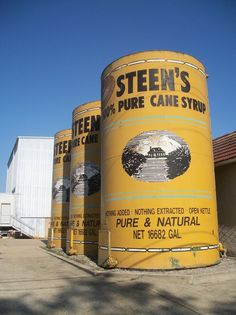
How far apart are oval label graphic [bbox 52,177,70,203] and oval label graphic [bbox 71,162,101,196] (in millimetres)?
3668

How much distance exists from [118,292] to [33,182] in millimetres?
43715

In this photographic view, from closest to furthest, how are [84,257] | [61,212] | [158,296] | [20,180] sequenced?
[158,296], [84,257], [61,212], [20,180]

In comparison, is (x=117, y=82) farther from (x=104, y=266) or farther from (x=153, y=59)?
(x=104, y=266)

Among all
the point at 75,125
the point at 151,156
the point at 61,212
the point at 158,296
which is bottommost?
the point at 158,296

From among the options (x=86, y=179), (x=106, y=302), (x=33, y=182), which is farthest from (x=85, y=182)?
(x=33, y=182)

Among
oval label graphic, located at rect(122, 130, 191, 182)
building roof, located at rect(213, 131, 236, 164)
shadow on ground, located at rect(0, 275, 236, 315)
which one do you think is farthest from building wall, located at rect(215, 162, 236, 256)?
shadow on ground, located at rect(0, 275, 236, 315)

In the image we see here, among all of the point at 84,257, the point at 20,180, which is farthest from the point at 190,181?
the point at 20,180

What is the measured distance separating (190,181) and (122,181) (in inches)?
82.6

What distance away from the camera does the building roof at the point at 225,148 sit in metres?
13.4

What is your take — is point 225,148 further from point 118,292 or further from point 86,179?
point 118,292

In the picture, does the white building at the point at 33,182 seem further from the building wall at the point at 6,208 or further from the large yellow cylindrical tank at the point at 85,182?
the large yellow cylindrical tank at the point at 85,182

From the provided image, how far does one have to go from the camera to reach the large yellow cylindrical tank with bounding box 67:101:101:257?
15.2 meters

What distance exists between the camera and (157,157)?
10.9m

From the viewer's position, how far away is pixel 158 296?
303 inches
